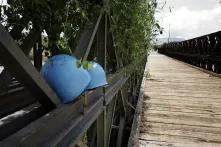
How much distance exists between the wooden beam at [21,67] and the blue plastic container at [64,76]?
0.20 meters

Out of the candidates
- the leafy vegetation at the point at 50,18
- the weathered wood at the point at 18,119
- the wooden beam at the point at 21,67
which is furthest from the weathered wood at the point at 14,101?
the wooden beam at the point at 21,67

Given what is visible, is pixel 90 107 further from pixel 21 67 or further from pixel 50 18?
pixel 21 67

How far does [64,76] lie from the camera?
2.12 metres

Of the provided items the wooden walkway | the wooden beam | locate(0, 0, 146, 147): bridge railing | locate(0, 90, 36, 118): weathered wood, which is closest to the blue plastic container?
locate(0, 0, 146, 147): bridge railing

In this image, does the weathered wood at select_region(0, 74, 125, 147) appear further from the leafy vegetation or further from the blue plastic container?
the leafy vegetation

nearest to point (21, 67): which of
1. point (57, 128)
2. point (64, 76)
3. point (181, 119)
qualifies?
point (57, 128)

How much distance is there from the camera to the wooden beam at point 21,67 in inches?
52.6

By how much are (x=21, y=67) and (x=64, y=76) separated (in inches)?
25.7

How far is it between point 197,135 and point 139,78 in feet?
20.1

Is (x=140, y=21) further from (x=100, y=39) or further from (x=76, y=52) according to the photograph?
(x=76, y=52)

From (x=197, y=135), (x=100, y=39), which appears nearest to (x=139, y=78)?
(x=197, y=135)

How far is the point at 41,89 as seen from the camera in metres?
1.71

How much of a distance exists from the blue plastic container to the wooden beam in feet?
0.67

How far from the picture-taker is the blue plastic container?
210 centimetres
